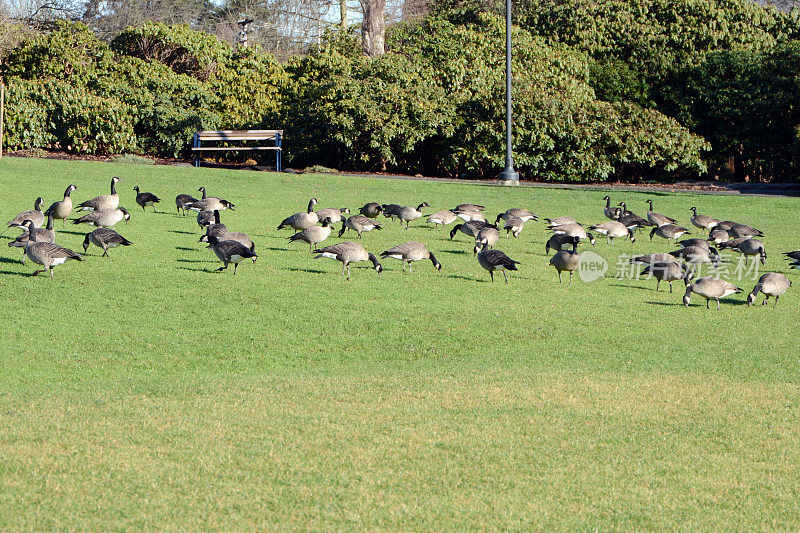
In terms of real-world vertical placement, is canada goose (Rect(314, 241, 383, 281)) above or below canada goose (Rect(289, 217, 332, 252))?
below

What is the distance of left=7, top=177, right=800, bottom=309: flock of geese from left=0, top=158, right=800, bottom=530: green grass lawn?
0.39 meters

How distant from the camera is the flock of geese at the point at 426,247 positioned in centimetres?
1506

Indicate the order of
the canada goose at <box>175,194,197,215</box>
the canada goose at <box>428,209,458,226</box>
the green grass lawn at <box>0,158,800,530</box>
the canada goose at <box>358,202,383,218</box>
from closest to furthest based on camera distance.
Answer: the green grass lawn at <box>0,158,800,530</box>
the canada goose at <box>428,209,458,226</box>
the canada goose at <box>175,194,197,215</box>
the canada goose at <box>358,202,383,218</box>

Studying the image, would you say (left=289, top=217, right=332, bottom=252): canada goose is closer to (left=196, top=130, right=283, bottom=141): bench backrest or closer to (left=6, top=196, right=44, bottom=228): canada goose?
(left=6, top=196, right=44, bottom=228): canada goose

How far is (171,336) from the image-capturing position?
11875mm

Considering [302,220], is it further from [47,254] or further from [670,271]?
[670,271]

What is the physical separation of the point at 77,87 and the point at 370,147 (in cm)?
1323

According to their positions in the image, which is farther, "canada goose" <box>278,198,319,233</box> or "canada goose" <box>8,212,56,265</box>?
"canada goose" <box>278,198,319,233</box>

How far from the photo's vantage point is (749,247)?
60.7 feet

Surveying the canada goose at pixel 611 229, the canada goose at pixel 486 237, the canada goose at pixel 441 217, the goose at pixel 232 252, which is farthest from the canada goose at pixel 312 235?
the canada goose at pixel 611 229

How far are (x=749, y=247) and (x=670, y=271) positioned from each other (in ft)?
11.4

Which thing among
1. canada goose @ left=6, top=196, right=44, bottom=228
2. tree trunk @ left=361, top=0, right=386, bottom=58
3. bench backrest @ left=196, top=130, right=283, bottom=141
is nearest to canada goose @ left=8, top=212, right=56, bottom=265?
canada goose @ left=6, top=196, right=44, bottom=228

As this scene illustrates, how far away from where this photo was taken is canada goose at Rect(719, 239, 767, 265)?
1831 centimetres

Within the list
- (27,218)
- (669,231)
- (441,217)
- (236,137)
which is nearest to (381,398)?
(27,218)
